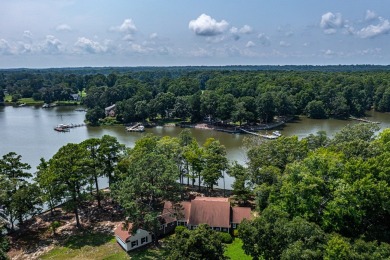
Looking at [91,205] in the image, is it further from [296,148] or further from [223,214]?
[296,148]

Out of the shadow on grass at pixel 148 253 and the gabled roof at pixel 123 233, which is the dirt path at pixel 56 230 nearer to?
the gabled roof at pixel 123 233

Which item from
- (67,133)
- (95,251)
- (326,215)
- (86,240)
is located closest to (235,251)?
(326,215)

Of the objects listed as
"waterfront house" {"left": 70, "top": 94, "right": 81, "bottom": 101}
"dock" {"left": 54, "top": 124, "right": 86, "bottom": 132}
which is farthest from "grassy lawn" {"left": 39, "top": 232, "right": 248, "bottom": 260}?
"waterfront house" {"left": 70, "top": 94, "right": 81, "bottom": 101}

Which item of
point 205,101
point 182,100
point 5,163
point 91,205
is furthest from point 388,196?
point 182,100

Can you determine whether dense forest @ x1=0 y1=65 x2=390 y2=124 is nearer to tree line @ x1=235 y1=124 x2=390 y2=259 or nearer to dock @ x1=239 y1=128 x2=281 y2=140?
dock @ x1=239 y1=128 x2=281 y2=140

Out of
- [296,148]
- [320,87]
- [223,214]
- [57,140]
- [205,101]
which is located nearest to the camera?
[223,214]

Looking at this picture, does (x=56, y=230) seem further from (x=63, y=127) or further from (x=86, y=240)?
(x=63, y=127)

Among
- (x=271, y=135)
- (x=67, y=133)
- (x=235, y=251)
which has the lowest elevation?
(x=67, y=133)
